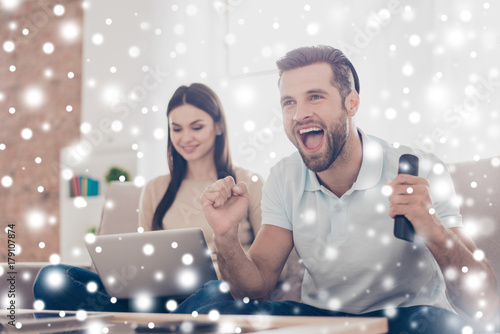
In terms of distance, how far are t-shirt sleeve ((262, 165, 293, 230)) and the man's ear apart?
242 millimetres

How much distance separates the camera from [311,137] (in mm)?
1396

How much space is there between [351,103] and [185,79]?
209 centimetres

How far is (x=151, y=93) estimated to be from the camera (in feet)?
11.2

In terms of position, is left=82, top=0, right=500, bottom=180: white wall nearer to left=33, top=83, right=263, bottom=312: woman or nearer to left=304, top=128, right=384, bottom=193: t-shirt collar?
left=33, top=83, right=263, bottom=312: woman

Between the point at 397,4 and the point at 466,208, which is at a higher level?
the point at 397,4

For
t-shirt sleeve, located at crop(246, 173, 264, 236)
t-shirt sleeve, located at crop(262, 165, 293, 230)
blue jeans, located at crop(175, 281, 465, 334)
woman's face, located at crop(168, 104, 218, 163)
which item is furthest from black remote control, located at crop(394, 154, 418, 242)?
woman's face, located at crop(168, 104, 218, 163)

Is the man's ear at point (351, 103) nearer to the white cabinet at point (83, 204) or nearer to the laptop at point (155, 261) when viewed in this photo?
the laptop at point (155, 261)

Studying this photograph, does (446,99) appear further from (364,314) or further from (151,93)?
(151,93)

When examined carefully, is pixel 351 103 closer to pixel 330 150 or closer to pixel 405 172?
pixel 330 150

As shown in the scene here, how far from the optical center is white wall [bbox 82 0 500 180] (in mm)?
2348

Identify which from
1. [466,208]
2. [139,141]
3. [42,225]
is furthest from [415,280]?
[42,225]

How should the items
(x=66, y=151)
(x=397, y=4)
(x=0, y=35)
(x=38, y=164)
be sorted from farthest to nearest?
(x=0, y=35), (x=38, y=164), (x=66, y=151), (x=397, y=4)

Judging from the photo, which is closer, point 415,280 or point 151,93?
point 415,280

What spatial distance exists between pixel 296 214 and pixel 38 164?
10.9 ft
